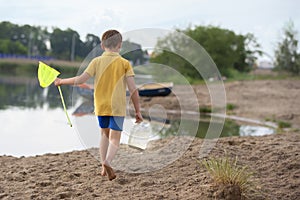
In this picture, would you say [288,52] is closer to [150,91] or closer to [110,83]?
[150,91]

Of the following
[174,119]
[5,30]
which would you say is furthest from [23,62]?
[174,119]

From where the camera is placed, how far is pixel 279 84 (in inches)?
952

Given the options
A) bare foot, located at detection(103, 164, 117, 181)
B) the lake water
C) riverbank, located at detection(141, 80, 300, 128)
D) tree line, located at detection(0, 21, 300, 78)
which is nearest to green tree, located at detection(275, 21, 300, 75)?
tree line, located at detection(0, 21, 300, 78)

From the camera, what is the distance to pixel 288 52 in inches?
1357

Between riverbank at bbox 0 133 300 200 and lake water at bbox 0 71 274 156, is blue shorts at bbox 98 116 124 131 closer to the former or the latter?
riverbank at bbox 0 133 300 200

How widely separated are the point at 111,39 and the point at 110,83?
0.42 meters

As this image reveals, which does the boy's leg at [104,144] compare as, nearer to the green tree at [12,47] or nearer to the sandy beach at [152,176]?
the sandy beach at [152,176]

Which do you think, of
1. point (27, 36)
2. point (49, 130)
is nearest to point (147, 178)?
point (49, 130)

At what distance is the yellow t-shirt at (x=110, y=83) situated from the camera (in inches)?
173

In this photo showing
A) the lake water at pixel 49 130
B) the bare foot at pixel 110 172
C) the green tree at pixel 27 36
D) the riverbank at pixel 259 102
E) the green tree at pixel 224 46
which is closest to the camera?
the bare foot at pixel 110 172

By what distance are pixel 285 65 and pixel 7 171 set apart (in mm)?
31292

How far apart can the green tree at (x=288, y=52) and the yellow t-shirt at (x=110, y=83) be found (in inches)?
1219

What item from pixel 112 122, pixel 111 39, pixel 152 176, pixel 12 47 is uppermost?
pixel 111 39

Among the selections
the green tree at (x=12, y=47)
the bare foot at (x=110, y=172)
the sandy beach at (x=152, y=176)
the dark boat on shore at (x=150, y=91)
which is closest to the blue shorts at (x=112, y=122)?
the bare foot at (x=110, y=172)
